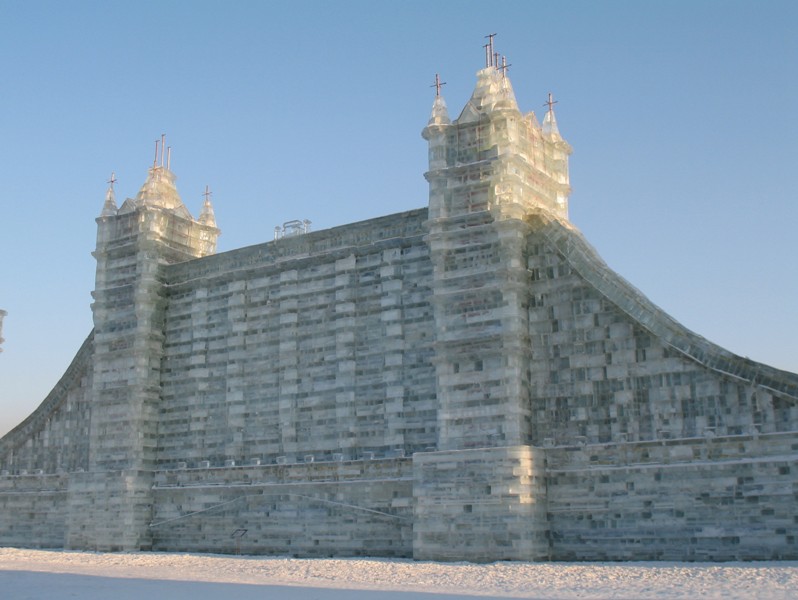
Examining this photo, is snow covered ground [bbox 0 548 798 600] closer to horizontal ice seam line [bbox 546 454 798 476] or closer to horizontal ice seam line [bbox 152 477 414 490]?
horizontal ice seam line [bbox 546 454 798 476]

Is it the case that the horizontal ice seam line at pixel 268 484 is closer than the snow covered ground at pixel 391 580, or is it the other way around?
the snow covered ground at pixel 391 580

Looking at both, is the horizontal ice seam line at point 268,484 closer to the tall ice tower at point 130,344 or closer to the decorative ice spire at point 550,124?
the tall ice tower at point 130,344

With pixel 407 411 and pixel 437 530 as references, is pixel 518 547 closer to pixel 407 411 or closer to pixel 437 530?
pixel 437 530

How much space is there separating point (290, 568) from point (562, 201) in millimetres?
19651

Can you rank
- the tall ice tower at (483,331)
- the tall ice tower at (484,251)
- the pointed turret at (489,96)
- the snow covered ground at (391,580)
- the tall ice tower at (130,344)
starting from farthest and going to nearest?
the tall ice tower at (130,344) < the pointed turret at (489,96) < the tall ice tower at (484,251) < the tall ice tower at (483,331) < the snow covered ground at (391,580)

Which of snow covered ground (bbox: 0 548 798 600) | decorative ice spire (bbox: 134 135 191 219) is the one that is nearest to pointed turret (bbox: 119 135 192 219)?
decorative ice spire (bbox: 134 135 191 219)

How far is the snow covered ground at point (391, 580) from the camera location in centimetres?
2573

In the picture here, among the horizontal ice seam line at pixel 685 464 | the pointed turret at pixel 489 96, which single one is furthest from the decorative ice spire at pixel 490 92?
the horizontal ice seam line at pixel 685 464

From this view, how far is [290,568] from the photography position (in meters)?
34.9

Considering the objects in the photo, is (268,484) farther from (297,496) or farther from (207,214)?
(207,214)

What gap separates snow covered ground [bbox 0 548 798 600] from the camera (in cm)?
2573

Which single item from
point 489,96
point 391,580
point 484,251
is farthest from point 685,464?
point 489,96

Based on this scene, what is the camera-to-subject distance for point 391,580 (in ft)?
100

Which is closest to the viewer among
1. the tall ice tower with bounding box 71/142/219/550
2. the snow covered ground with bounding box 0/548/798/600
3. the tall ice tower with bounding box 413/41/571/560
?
the snow covered ground with bounding box 0/548/798/600
